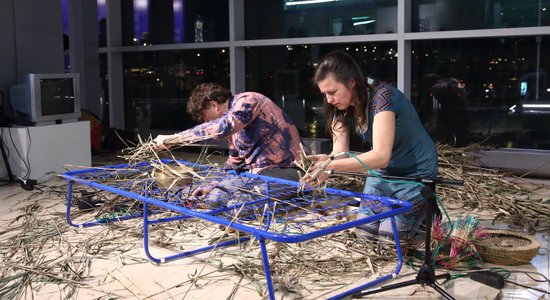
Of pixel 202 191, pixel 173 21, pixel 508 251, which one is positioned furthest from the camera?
pixel 173 21

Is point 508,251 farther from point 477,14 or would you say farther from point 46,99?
point 46,99

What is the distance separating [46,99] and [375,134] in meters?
4.18

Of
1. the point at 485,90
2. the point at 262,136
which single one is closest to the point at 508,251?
the point at 262,136

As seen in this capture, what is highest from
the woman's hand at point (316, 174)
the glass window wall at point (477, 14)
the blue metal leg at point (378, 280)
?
the glass window wall at point (477, 14)

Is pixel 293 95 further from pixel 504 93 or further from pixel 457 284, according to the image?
pixel 457 284

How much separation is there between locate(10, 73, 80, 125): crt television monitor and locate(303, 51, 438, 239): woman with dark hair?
3.75 metres

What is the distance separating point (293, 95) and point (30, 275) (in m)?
4.74

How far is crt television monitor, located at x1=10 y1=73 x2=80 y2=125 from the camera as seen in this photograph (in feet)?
19.2

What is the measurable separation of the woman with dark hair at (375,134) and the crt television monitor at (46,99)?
12.3 ft

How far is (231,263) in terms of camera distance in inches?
122

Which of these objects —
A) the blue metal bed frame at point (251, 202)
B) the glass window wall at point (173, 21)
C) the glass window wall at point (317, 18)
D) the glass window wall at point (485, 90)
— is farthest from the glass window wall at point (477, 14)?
the blue metal bed frame at point (251, 202)

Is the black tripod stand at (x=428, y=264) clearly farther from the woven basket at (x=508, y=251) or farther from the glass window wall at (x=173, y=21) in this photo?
the glass window wall at (x=173, y=21)

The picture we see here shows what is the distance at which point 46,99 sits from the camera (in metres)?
5.98

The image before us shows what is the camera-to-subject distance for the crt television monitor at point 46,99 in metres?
5.85
